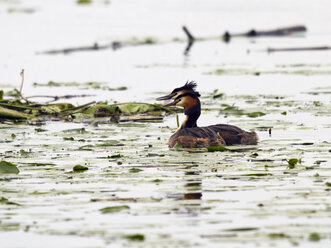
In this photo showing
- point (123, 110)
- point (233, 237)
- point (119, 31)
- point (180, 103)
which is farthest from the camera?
point (119, 31)

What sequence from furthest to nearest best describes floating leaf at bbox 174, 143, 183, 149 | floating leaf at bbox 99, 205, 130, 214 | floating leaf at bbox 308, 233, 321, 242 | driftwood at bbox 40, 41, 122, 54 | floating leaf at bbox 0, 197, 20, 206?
driftwood at bbox 40, 41, 122, 54
floating leaf at bbox 174, 143, 183, 149
floating leaf at bbox 0, 197, 20, 206
floating leaf at bbox 99, 205, 130, 214
floating leaf at bbox 308, 233, 321, 242

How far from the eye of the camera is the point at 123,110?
16.0m

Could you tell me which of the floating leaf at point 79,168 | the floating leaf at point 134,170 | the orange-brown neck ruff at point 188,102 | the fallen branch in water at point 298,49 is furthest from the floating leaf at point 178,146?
the fallen branch in water at point 298,49

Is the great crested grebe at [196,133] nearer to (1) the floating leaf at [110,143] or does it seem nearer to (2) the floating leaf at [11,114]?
(1) the floating leaf at [110,143]

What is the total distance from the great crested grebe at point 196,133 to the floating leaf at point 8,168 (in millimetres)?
2580

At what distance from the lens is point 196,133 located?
41.8 feet

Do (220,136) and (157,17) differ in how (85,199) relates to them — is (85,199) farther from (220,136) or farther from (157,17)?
(157,17)

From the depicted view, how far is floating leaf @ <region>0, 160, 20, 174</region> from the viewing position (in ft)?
34.7

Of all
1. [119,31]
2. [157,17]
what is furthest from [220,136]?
[157,17]

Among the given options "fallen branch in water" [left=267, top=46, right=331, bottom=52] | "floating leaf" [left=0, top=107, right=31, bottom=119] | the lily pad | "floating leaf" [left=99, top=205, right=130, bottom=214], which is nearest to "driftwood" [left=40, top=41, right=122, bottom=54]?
"fallen branch in water" [left=267, top=46, right=331, bottom=52]

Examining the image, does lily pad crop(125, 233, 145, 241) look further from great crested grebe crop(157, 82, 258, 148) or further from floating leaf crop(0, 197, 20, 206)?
great crested grebe crop(157, 82, 258, 148)

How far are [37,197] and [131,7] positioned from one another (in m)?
46.2

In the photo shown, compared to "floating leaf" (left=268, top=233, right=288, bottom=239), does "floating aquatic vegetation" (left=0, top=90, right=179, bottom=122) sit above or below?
above

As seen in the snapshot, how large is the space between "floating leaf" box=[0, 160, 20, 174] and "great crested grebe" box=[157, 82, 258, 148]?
258 cm
